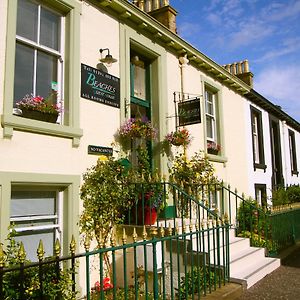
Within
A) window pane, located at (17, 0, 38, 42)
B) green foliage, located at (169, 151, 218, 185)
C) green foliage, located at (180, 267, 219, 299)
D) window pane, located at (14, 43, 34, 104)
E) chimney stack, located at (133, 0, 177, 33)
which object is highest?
chimney stack, located at (133, 0, 177, 33)

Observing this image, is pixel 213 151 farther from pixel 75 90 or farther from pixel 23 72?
pixel 23 72

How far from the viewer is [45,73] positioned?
18.0 feet

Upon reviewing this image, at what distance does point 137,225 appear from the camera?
19.9ft

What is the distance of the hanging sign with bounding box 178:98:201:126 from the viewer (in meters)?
7.79

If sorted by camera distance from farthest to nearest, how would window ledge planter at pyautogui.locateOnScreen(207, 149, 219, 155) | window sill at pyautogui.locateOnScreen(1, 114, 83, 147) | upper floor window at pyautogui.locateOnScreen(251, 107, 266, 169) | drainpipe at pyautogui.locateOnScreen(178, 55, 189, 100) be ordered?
upper floor window at pyautogui.locateOnScreen(251, 107, 266, 169)
window ledge planter at pyautogui.locateOnScreen(207, 149, 219, 155)
drainpipe at pyautogui.locateOnScreen(178, 55, 189, 100)
window sill at pyautogui.locateOnScreen(1, 114, 83, 147)

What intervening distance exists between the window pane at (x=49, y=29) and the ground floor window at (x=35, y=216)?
94.6 inches

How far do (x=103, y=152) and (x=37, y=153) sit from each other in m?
1.35

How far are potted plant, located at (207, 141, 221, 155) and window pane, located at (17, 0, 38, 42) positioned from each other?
19.1 feet

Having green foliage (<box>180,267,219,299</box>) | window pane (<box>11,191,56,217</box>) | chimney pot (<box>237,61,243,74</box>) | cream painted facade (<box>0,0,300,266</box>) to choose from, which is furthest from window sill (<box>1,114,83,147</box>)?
chimney pot (<box>237,61,243,74</box>)

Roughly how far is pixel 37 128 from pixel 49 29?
1.84 m

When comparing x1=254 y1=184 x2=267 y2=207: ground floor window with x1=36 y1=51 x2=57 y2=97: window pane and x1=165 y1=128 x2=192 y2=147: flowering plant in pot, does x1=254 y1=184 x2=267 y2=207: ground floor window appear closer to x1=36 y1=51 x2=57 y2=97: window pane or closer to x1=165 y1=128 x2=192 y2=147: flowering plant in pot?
x1=165 y1=128 x2=192 y2=147: flowering plant in pot

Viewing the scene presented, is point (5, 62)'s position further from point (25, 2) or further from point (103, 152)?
point (103, 152)

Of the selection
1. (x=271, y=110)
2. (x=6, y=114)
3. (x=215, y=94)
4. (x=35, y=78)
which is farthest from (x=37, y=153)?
(x=271, y=110)

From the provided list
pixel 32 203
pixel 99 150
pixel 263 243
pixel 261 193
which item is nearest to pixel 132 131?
pixel 99 150
